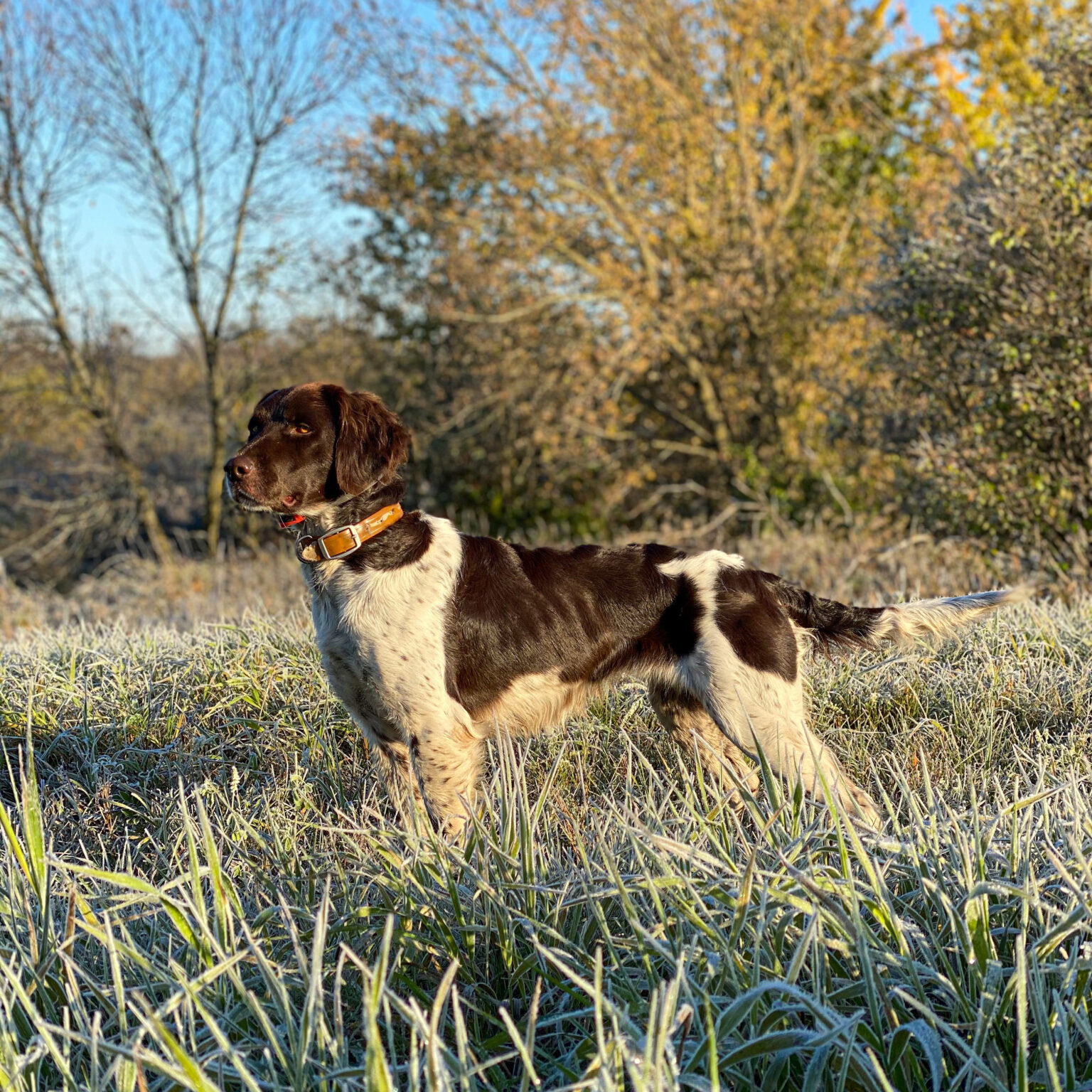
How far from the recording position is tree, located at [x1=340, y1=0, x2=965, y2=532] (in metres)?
9.46

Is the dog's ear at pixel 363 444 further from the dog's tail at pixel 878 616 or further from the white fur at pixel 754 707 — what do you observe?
the dog's tail at pixel 878 616

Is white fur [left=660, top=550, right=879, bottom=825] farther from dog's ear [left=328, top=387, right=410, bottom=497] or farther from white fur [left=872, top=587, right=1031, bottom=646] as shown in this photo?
dog's ear [left=328, top=387, right=410, bottom=497]

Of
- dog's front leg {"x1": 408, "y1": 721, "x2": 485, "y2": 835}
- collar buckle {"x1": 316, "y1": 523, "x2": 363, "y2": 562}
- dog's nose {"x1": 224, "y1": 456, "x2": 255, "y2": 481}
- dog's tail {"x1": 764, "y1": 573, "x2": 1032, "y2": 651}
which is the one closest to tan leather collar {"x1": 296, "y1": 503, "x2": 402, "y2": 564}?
collar buckle {"x1": 316, "y1": 523, "x2": 363, "y2": 562}

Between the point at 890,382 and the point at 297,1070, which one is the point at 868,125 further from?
the point at 297,1070

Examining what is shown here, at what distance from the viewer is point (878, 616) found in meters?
3.12

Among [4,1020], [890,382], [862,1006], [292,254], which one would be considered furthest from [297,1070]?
[292,254]

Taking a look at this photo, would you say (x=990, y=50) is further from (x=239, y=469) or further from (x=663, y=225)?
(x=239, y=469)

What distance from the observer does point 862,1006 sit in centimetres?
183

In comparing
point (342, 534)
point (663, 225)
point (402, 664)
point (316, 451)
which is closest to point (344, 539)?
point (342, 534)

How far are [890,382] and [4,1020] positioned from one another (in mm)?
6365

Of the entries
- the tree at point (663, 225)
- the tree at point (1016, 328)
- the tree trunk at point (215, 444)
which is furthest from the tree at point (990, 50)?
the tree trunk at point (215, 444)

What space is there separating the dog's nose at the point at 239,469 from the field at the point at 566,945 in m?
0.91

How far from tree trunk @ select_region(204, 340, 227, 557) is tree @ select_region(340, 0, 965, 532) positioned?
2.48 m

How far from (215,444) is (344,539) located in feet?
31.1
